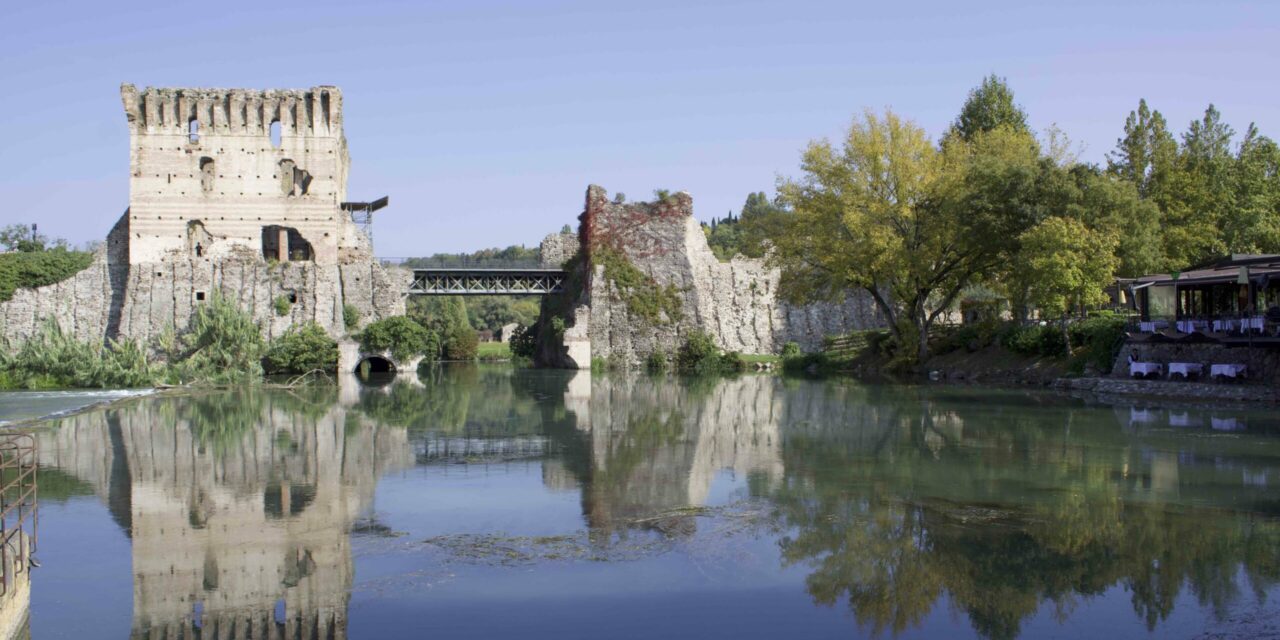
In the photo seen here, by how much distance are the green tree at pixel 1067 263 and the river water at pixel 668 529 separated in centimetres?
910

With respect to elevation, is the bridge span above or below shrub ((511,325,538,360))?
above

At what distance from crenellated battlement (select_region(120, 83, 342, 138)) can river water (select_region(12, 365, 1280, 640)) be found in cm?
2672

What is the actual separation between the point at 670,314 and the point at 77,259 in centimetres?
2579

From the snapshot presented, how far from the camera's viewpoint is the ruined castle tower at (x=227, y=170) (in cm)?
4528

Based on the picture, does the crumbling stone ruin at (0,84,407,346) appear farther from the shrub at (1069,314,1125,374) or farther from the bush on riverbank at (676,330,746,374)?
the shrub at (1069,314,1125,374)

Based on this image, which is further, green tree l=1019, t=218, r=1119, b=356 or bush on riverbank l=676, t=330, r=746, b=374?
bush on riverbank l=676, t=330, r=746, b=374

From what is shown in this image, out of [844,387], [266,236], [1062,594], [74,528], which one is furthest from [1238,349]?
[266,236]

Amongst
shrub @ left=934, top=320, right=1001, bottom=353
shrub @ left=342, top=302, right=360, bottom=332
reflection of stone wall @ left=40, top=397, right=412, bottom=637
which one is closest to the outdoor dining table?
shrub @ left=934, top=320, right=1001, bottom=353

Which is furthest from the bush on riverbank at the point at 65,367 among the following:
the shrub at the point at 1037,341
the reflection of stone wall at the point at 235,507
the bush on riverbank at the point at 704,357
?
the shrub at the point at 1037,341

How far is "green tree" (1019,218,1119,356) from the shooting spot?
30422mm

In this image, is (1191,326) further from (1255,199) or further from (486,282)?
(486,282)

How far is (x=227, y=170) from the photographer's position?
45844 millimetres

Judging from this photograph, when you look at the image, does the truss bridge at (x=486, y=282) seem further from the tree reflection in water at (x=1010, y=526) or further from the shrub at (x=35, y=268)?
the tree reflection in water at (x=1010, y=526)

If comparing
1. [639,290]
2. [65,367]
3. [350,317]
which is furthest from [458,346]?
[65,367]
